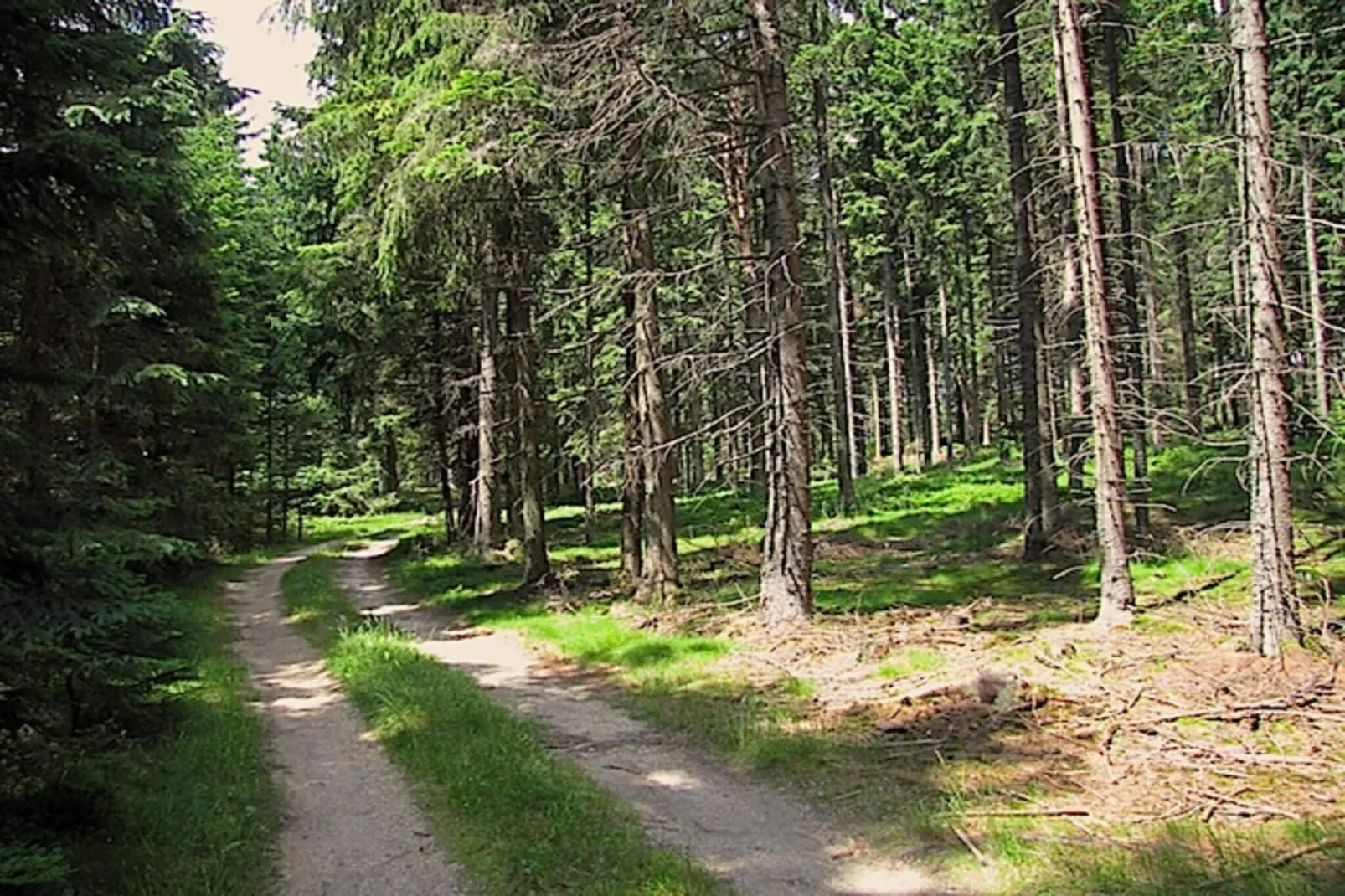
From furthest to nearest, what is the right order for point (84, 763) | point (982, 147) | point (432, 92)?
1. point (982, 147)
2. point (432, 92)
3. point (84, 763)

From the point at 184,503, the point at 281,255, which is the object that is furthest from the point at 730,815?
the point at 281,255

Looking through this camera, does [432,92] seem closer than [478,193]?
Yes

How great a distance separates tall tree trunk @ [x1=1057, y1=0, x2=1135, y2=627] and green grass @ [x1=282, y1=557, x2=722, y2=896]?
6.26 m

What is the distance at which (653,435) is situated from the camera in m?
13.5

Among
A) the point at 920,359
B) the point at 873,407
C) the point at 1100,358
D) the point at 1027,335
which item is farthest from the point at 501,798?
the point at 920,359

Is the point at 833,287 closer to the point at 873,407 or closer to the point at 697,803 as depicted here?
the point at 873,407

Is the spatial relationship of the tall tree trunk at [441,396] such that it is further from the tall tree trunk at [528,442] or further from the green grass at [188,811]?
the green grass at [188,811]

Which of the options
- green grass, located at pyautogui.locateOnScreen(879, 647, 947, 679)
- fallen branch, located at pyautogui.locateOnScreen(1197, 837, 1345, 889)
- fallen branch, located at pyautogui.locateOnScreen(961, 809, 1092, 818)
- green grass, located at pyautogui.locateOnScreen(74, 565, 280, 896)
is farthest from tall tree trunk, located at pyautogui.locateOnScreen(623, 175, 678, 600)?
fallen branch, located at pyautogui.locateOnScreen(1197, 837, 1345, 889)

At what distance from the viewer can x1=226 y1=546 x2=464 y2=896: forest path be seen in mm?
5270

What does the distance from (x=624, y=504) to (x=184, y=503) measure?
8.27 m

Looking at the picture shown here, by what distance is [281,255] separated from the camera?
25.9 meters

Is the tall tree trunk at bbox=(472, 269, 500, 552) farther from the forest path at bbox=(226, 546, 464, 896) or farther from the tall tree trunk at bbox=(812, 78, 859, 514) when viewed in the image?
the tall tree trunk at bbox=(812, 78, 859, 514)

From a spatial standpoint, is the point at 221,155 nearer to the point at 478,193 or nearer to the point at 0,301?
the point at 478,193

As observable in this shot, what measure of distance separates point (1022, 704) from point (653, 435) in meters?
7.04
